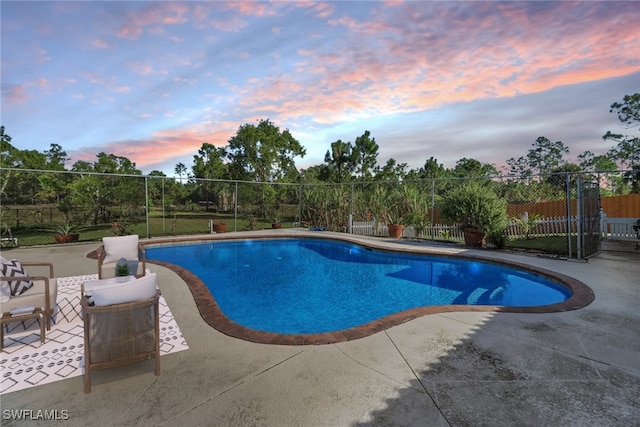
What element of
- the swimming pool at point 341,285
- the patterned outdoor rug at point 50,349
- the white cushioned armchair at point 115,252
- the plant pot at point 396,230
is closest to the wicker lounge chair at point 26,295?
the patterned outdoor rug at point 50,349

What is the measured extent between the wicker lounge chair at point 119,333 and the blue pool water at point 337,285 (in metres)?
1.91

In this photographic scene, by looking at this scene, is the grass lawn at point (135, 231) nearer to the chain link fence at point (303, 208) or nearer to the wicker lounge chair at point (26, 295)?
the chain link fence at point (303, 208)

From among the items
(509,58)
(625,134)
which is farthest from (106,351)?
(625,134)

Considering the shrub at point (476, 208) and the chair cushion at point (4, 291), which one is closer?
the chair cushion at point (4, 291)

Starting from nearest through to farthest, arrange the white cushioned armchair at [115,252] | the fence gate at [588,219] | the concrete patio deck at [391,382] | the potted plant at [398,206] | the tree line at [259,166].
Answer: the concrete patio deck at [391,382] < the white cushioned armchair at [115,252] < the fence gate at [588,219] < the potted plant at [398,206] < the tree line at [259,166]

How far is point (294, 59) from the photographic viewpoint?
846 cm

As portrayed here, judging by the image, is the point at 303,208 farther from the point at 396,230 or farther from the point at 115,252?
the point at 115,252

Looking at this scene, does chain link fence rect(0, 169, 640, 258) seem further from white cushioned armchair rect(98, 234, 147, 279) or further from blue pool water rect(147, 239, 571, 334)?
white cushioned armchair rect(98, 234, 147, 279)

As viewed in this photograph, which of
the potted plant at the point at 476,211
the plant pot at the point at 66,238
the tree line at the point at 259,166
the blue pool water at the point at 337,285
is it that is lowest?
the blue pool water at the point at 337,285

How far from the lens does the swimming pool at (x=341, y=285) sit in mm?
4617

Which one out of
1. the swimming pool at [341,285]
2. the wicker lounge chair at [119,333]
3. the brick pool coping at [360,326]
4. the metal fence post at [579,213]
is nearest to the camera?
the wicker lounge chair at [119,333]

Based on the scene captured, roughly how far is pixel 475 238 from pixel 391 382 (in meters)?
7.61

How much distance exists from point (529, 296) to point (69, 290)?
7.46 metres

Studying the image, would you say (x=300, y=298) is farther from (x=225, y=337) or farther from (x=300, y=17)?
(x=300, y=17)
